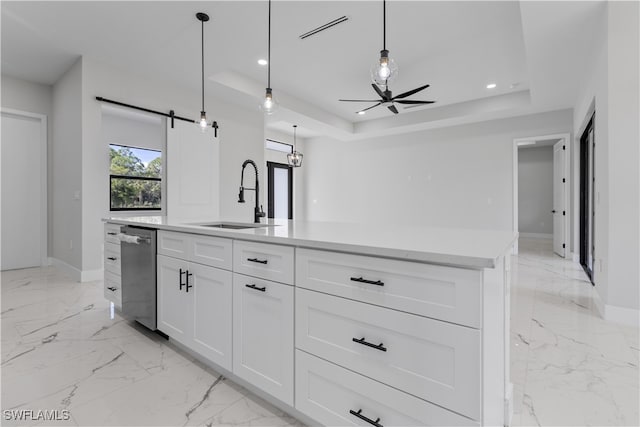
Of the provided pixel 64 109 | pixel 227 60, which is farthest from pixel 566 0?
pixel 64 109

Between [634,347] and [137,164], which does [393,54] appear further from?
[137,164]

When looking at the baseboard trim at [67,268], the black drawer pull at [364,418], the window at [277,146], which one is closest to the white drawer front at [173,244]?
the black drawer pull at [364,418]

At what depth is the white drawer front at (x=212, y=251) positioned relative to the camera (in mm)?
1677

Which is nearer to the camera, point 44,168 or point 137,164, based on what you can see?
point 44,168

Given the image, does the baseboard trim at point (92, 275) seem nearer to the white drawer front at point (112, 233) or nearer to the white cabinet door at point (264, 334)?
the white drawer front at point (112, 233)

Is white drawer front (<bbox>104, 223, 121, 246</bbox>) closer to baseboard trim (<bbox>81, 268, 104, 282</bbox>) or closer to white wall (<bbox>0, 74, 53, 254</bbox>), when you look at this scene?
baseboard trim (<bbox>81, 268, 104, 282</bbox>)

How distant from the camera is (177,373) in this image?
1850 millimetres

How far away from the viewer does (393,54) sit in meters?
4.01

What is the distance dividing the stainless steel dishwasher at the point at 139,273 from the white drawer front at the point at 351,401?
4.54 feet

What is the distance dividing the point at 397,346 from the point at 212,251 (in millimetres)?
1125

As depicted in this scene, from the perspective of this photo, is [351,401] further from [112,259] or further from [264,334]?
[112,259]

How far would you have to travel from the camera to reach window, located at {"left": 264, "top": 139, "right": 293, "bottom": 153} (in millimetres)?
8367

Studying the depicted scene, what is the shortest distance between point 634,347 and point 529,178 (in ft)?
24.6

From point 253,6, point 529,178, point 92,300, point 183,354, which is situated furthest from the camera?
point 529,178
